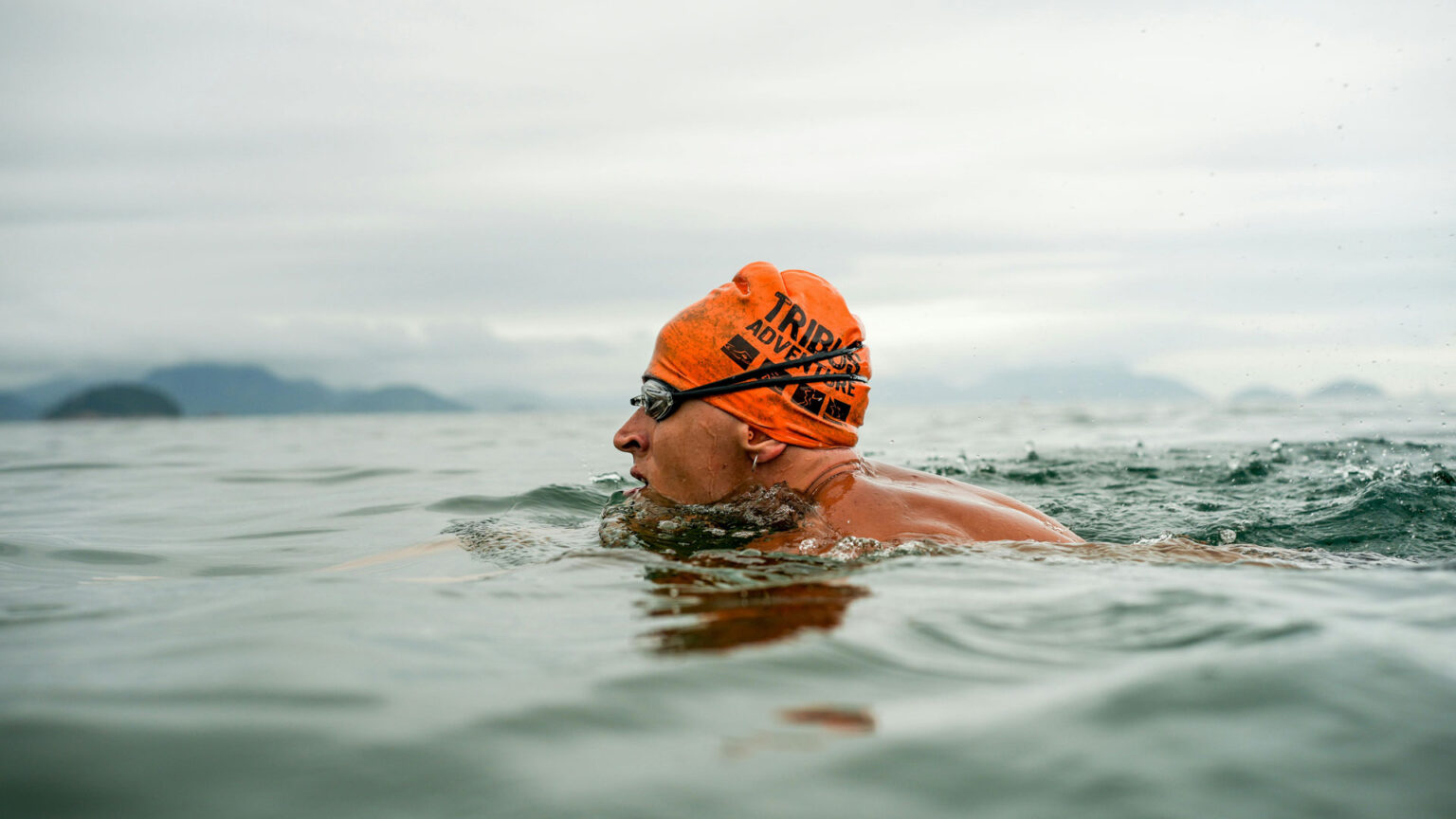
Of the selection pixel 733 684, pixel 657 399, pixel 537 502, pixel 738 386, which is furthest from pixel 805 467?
pixel 537 502

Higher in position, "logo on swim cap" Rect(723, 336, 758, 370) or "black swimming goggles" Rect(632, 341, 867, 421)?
"logo on swim cap" Rect(723, 336, 758, 370)

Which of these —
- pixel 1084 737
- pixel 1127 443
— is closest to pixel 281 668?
pixel 1084 737

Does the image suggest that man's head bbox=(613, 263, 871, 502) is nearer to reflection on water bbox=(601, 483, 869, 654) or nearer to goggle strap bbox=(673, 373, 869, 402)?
goggle strap bbox=(673, 373, 869, 402)

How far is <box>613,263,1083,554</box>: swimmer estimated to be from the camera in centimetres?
462

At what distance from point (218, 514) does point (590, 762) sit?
6.84 meters

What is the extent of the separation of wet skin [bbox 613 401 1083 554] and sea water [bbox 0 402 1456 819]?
327mm

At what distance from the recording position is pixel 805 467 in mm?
4609

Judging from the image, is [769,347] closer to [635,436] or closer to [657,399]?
[657,399]

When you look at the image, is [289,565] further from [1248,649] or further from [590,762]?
[1248,649]

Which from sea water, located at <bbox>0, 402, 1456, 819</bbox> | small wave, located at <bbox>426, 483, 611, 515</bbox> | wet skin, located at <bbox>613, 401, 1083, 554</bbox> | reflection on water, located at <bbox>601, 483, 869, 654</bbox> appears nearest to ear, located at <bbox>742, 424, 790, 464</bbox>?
wet skin, located at <bbox>613, 401, 1083, 554</bbox>

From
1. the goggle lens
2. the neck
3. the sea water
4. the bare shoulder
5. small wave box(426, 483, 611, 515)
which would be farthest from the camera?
small wave box(426, 483, 611, 515)

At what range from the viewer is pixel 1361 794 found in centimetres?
174

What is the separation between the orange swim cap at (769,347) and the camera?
464 cm

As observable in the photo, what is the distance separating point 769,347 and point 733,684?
2611 millimetres
